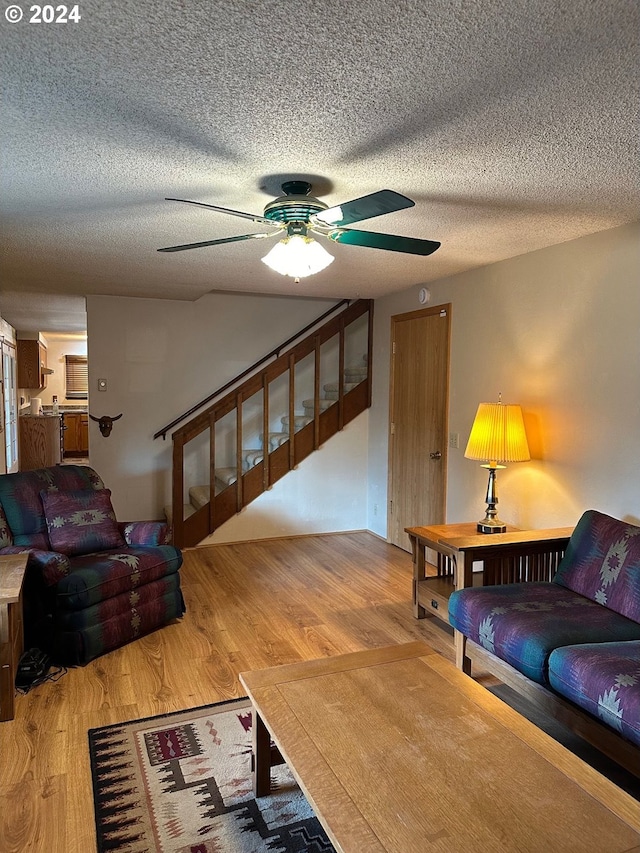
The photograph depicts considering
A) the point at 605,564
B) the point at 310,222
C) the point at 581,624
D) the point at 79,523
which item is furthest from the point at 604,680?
the point at 79,523

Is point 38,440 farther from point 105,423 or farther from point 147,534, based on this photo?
point 147,534

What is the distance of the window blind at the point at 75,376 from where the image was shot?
11523 millimetres

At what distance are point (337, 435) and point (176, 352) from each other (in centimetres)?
179

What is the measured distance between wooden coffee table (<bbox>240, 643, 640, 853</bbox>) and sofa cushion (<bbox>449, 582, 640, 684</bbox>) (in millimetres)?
457

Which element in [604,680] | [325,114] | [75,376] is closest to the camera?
[325,114]

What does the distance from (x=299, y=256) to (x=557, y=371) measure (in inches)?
73.2


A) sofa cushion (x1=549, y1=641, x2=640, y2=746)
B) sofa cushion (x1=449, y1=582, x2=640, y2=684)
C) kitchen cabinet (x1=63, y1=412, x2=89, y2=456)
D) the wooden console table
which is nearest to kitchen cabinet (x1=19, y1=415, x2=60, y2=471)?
kitchen cabinet (x1=63, y1=412, x2=89, y2=456)

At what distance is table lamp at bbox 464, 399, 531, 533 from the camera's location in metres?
3.46

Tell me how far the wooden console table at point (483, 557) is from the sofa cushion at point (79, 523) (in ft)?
6.24

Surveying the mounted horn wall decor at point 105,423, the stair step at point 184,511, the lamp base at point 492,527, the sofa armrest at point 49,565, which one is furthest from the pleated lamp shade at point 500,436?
the mounted horn wall decor at point 105,423

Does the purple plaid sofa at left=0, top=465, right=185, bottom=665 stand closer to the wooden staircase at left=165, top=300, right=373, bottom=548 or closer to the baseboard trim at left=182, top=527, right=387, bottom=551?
the wooden staircase at left=165, top=300, right=373, bottom=548

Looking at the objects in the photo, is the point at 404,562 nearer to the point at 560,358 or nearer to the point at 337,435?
the point at 337,435

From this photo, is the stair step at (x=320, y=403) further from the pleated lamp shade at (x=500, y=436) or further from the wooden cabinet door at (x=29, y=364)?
the wooden cabinet door at (x=29, y=364)

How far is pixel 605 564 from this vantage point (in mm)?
2705
